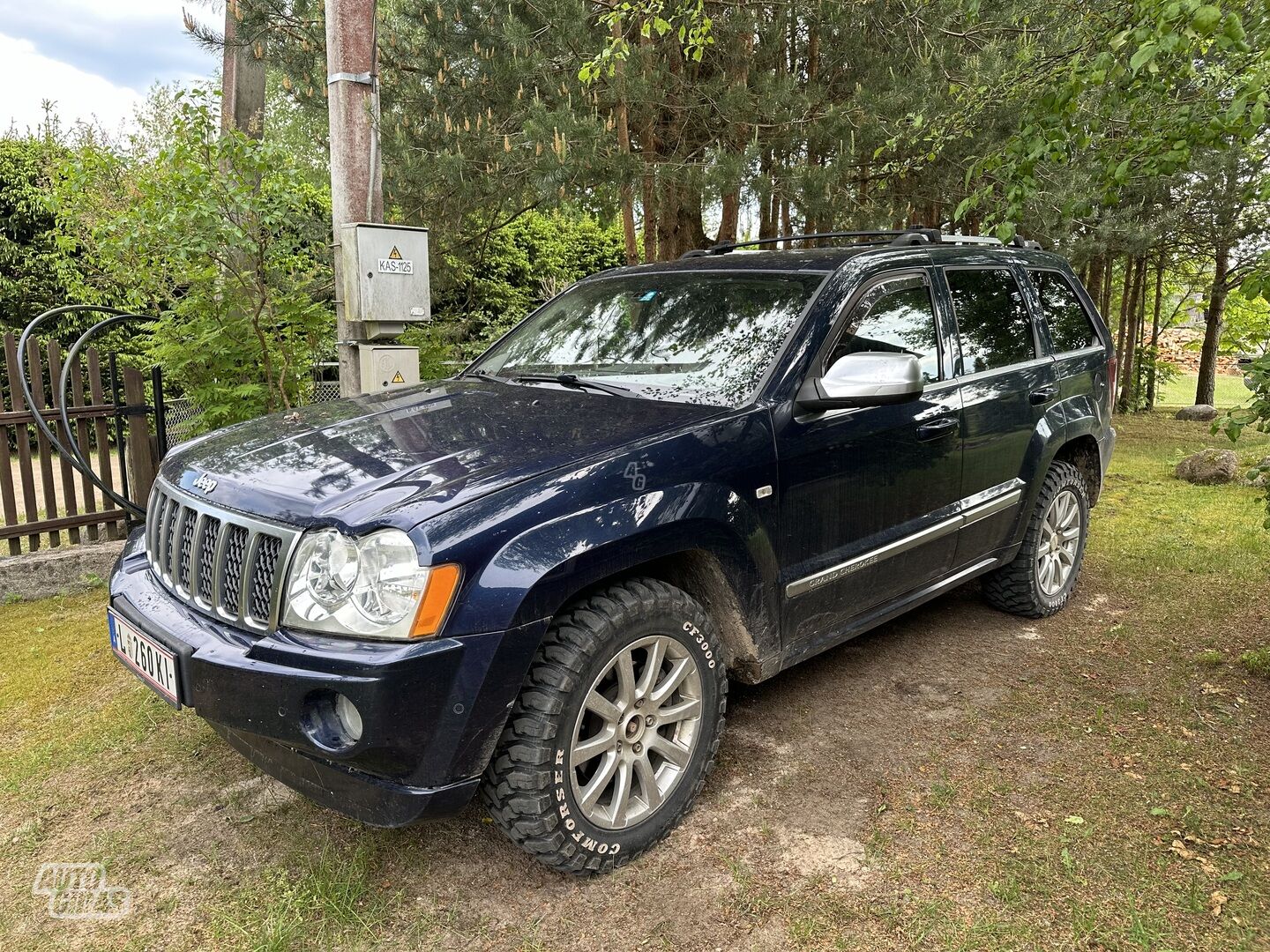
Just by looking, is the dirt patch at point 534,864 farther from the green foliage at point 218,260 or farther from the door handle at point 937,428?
the green foliage at point 218,260

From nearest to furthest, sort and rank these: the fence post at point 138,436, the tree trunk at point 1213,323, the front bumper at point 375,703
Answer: the front bumper at point 375,703, the fence post at point 138,436, the tree trunk at point 1213,323

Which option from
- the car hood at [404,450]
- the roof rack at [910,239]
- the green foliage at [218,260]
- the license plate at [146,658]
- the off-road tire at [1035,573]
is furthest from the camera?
the green foliage at [218,260]

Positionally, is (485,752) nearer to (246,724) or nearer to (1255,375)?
(246,724)

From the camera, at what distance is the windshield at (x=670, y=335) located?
3.21 m

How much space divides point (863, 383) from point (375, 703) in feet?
6.14

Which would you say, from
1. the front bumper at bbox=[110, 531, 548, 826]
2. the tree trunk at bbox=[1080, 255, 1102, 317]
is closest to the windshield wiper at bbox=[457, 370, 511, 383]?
the front bumper at bbox=[110, 531, 548, 826]

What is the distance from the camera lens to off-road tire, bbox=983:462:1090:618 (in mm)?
4504

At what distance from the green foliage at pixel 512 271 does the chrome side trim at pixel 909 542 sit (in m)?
5.08

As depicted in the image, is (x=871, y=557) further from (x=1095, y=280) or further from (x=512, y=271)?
(x=1095, y=280)

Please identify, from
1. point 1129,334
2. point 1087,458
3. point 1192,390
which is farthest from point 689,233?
point 1192,390

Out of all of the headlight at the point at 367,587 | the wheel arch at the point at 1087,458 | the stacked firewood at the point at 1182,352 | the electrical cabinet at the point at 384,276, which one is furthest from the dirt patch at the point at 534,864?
the stacked firewood at the point at 1182,352

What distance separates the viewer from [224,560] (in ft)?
8.41

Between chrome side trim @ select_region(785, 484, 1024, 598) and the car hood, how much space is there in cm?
73

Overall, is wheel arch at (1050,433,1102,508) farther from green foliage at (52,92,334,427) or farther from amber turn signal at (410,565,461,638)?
green foliage at (52,92,334,427)
